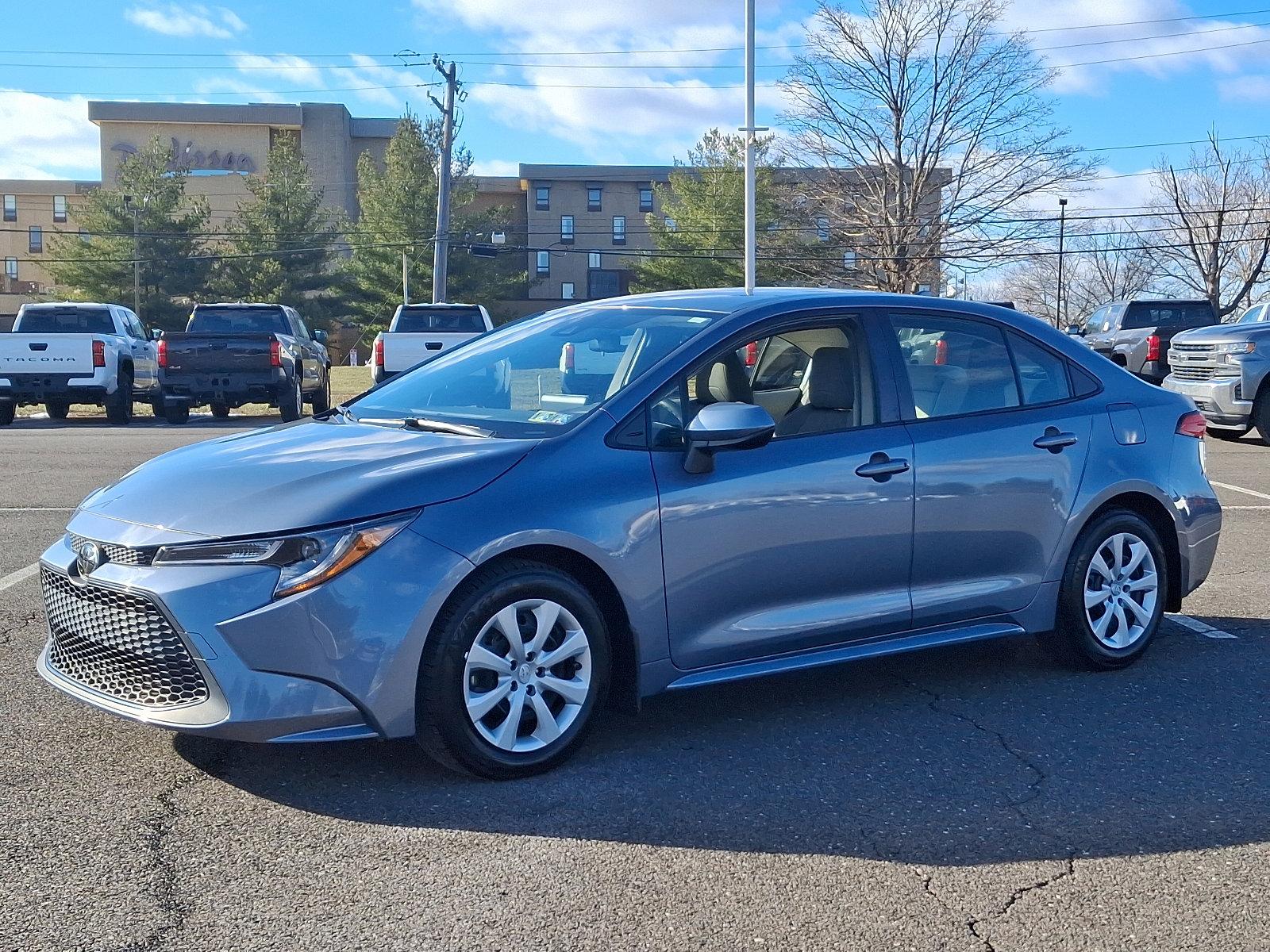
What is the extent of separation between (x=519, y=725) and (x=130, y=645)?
125 cm

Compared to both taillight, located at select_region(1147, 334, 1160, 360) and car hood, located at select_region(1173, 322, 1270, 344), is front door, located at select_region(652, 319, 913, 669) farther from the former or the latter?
taillight, located at select_region(1147, 334, 1160, 360)

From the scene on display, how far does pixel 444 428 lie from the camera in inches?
199

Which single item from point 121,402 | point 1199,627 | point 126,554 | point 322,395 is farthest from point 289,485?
point 322,395

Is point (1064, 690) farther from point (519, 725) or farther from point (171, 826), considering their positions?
point (171, 826)

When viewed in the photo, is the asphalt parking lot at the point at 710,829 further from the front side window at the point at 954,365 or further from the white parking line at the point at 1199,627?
the front side window at the point at 954,365

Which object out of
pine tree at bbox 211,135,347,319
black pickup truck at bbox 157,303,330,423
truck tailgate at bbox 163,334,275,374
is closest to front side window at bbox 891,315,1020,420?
black pickup truck at bbox 157,303,330,423

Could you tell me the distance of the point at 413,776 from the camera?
4.55 meters

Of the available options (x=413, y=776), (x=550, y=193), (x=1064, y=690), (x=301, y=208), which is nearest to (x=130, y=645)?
(x=413, y=776)

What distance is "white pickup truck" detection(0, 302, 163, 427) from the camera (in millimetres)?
20938

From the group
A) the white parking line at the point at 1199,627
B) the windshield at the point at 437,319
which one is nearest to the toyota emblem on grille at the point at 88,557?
the white parking line at the point at 1199,627

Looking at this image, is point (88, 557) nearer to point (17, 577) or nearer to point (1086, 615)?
point (17, 577)

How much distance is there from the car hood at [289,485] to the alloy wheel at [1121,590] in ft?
8.95

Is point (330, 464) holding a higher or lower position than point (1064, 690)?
higher

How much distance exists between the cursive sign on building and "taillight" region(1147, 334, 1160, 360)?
6818 cm
